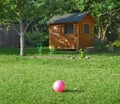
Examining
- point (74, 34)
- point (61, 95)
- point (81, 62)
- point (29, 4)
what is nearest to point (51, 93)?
point (61, 95)

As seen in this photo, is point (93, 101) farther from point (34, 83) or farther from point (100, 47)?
point (100, 47)

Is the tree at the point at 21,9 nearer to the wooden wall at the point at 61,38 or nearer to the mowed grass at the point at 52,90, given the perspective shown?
the wooden wall at the point at 61,38

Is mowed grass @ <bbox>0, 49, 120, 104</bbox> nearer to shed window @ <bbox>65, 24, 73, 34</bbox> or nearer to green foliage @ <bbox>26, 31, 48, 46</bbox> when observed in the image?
shed window @ <bbox>65, 24, 73, 34</bbox>

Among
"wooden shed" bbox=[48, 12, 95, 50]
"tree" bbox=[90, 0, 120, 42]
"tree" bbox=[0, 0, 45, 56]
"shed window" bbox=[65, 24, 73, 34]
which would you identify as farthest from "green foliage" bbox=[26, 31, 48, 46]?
"tree" bbox=[0, 0, 45, 56]

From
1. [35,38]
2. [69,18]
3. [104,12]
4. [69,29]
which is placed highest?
[104,12]

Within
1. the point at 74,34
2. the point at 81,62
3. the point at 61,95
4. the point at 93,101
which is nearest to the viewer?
the point at 93,101

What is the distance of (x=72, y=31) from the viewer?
24.5 m

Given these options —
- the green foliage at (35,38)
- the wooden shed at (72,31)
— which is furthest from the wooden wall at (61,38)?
the green foliage at (35,38)

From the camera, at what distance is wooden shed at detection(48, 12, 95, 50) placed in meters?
24.1

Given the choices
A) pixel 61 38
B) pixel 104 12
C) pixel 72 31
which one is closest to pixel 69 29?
pixel 72 31

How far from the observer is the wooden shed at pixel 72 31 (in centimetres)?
2408

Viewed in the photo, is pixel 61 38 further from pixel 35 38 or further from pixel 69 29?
pixel 35 38

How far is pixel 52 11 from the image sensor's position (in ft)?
62.8

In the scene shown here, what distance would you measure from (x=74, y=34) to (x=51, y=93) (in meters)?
16.4
